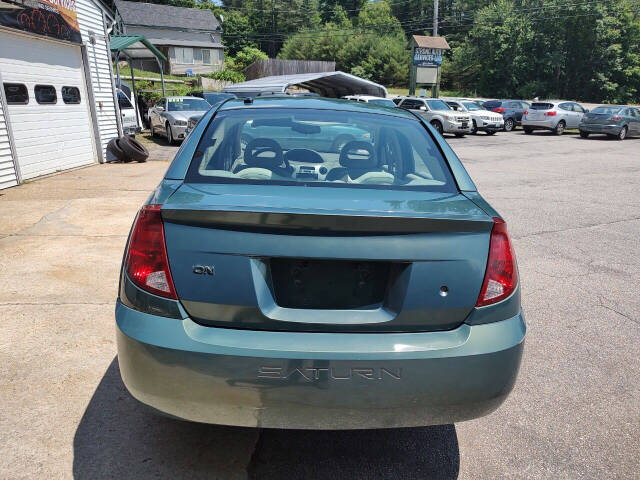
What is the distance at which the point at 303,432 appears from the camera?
264 centimetres

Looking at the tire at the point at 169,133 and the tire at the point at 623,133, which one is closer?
the tire at the point at 169,133

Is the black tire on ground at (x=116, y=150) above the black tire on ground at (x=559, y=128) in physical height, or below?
above

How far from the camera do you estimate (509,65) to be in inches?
2153

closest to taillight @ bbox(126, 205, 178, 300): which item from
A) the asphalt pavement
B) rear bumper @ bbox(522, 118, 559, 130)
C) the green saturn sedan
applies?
the green saturn sedan

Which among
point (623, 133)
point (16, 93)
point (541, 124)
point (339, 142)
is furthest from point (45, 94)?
point (623, 133)

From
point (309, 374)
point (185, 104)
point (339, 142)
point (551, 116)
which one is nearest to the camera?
point (309, 374)

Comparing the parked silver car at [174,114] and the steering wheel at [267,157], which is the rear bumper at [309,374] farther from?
the parked silver car at [174,114]

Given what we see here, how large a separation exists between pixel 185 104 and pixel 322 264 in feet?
58.0

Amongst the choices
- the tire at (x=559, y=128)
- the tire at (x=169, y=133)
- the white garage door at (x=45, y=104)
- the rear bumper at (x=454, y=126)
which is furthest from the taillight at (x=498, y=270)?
the tire at (x=559, y=128)

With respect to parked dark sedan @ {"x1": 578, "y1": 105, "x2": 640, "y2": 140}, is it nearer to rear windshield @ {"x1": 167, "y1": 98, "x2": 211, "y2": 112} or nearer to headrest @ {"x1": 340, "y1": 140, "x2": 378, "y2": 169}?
rear windshield @ {"x1": 167, "y1": 98, "x2": 211, "y2": 112}

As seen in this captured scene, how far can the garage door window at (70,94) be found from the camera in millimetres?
11703

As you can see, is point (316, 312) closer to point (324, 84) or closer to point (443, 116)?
point (443, 116)

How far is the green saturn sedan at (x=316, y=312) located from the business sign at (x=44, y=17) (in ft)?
32.0

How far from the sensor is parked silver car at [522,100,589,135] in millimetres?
24781
